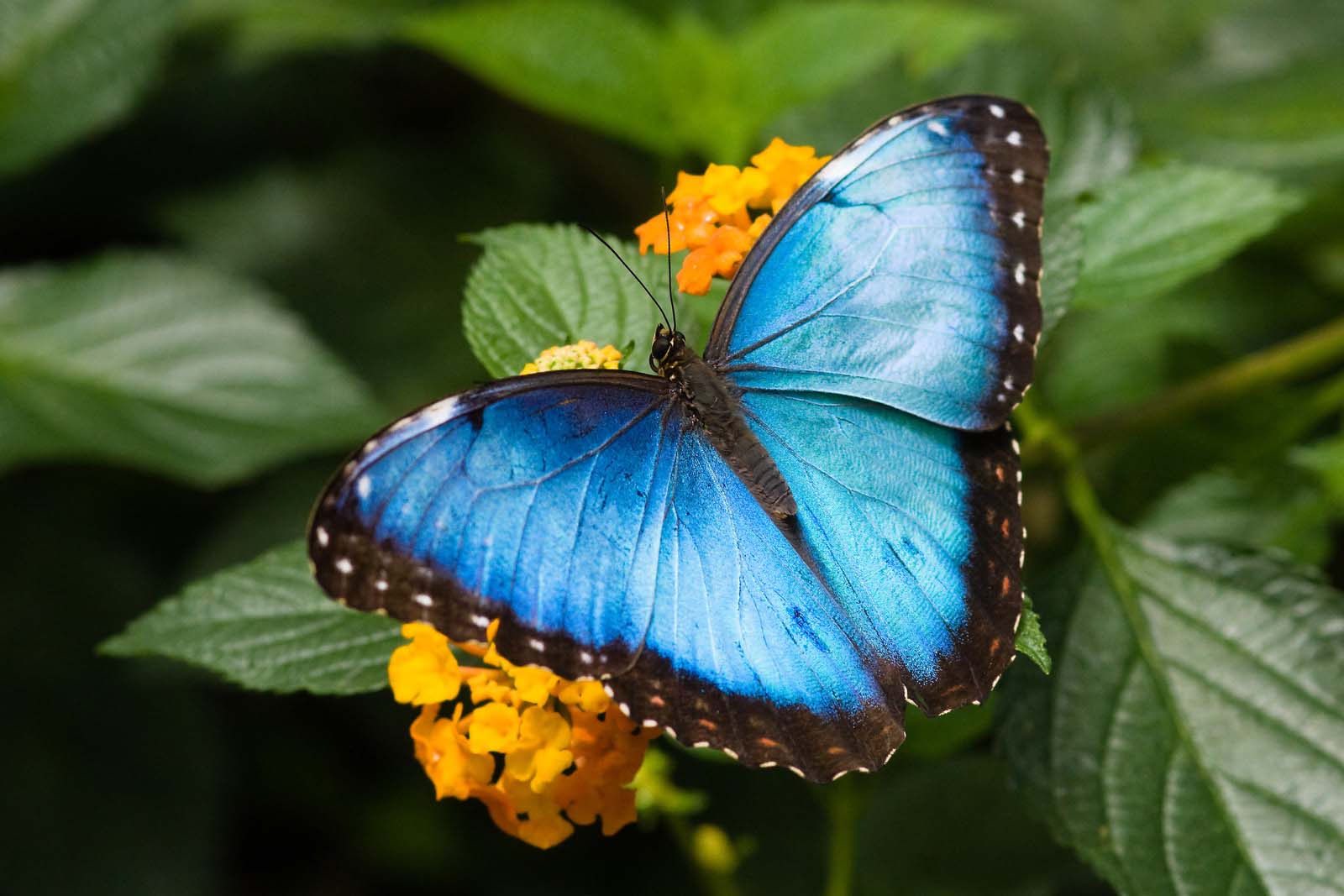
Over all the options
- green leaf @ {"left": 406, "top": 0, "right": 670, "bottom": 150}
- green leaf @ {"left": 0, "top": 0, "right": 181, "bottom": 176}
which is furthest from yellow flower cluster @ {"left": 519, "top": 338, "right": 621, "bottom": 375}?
green leaf @ {"left": 0, "top": 0, "right": 181, "bottom": 176}

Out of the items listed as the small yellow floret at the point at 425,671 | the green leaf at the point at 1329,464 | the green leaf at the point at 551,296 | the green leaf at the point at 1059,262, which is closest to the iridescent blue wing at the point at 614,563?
the small yellow floret at the point at 425,671

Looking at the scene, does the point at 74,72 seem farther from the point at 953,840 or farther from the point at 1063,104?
the point at 953,840

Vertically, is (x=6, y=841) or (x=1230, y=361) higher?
(x=1230, y=361)

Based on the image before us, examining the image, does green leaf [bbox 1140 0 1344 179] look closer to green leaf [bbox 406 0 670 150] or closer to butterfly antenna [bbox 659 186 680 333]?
green leaf [bbox 406 0 670 150]

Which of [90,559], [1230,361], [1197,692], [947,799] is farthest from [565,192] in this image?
[1197,692]

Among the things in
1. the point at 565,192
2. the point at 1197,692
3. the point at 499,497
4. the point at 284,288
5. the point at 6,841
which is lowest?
the point at 6,841

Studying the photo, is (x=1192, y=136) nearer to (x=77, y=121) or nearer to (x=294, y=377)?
(x=294, y=377)

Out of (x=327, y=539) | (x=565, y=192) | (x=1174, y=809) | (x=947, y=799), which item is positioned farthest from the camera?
(x=565, y=192)

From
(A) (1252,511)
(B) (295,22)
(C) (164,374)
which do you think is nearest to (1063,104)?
(A) (1252,511)
